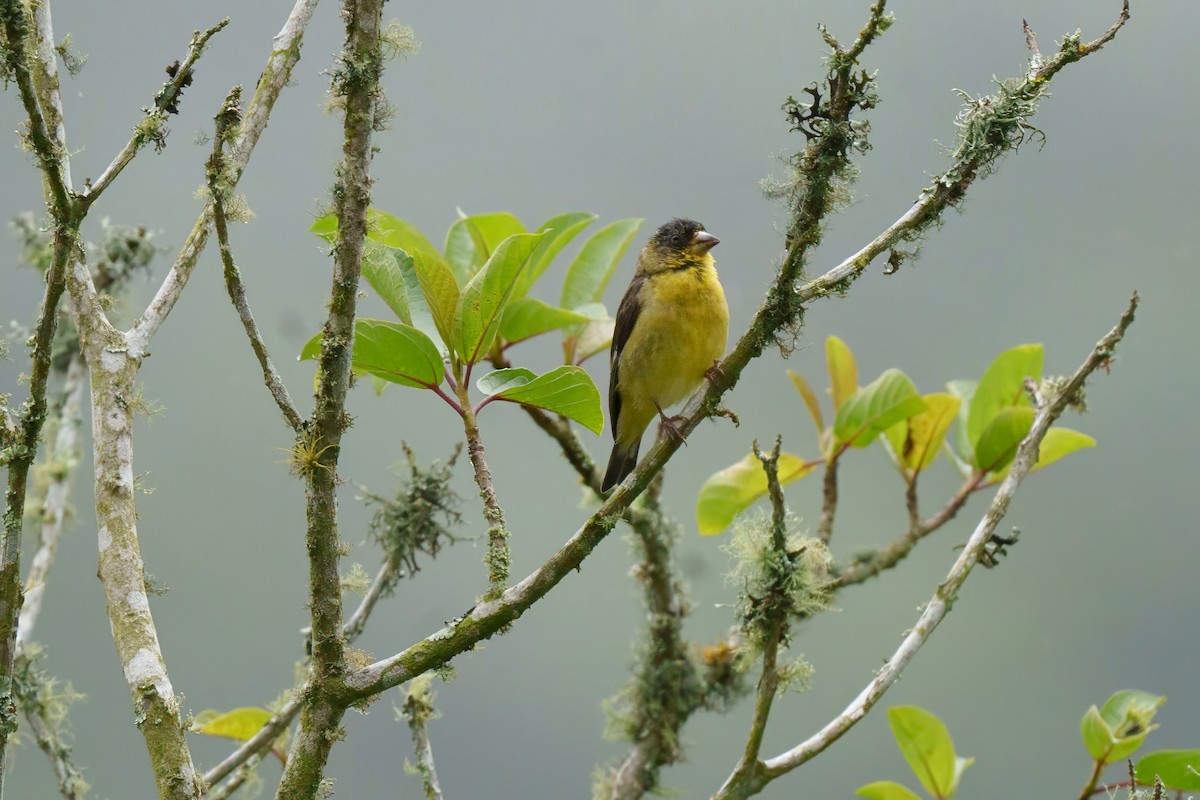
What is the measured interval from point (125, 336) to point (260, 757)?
1.16 metres

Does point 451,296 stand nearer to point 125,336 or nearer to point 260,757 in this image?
point 125,336

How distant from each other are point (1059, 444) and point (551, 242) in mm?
1693

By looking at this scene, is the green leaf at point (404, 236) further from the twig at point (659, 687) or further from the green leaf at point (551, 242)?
the twig at point (659, 687)

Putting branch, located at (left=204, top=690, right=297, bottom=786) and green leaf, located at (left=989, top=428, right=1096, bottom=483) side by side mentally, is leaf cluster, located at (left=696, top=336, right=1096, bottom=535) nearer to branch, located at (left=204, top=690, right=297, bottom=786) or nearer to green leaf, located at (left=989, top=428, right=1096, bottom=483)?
green leaf, located at (left=989, top=428, right=1096, bottom=483)

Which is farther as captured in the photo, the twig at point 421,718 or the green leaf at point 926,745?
the green leaf at point 926,745

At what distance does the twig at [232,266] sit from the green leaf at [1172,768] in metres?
2.29

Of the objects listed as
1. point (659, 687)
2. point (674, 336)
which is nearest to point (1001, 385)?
point (674, 336)

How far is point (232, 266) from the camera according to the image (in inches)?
81.5

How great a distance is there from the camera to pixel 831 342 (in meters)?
3.67

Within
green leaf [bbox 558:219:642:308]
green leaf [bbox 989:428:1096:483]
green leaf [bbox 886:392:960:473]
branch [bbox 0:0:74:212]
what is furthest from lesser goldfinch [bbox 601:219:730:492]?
branch [bbox 0:0:74:212]

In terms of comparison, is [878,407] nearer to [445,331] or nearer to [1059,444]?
[1059,444]

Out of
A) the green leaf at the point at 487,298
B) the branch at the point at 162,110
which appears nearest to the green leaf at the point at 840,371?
the green leaf at the point at 487,298

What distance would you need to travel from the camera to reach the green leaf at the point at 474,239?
3246 mm

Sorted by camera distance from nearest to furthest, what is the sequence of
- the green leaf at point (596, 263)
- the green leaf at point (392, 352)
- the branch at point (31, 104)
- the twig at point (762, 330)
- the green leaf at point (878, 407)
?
the branch at point (31, 104) → the twig at point (762, 330) → the green leaf at point (392, 352) → the green leaf at point (878, 407) → the green leaf at point (596, 263)
